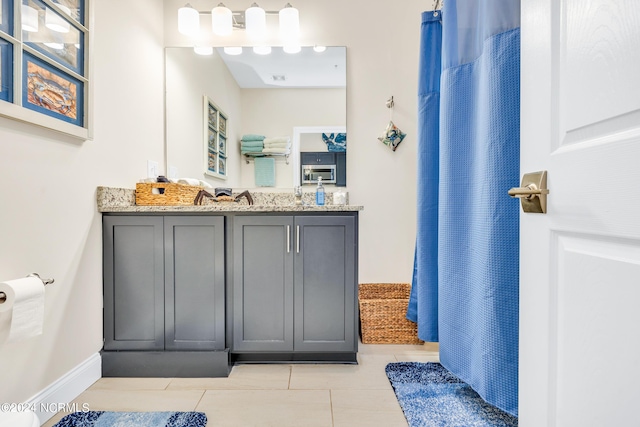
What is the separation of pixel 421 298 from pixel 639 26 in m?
1.41

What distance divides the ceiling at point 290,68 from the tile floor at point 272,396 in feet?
5.91

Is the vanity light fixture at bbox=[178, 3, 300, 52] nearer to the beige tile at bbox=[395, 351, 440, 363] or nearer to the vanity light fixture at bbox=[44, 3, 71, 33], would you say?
the vanity light fixture at bbox=[44, 3, 71, 33]

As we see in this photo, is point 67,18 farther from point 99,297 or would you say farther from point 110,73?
point 99,297

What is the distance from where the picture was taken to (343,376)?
5.63 ft

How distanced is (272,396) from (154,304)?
2.46ft

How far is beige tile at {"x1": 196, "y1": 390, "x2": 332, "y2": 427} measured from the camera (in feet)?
4.44

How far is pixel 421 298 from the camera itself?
1747 millimetres

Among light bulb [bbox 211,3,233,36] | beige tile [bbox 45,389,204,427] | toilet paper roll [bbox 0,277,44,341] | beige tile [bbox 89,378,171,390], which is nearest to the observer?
toilet paper roll [bbox 0,277,44,341]

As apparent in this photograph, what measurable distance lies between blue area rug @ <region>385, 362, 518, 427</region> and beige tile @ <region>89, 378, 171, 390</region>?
1129 millimetres

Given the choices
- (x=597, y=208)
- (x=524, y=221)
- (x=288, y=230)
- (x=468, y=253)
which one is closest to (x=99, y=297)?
(x=288, y=230)

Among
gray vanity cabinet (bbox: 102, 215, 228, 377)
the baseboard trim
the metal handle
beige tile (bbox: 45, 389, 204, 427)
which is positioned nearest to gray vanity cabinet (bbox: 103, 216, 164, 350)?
gray vanity cabinet (bbox: 102, 215, 228, 377)

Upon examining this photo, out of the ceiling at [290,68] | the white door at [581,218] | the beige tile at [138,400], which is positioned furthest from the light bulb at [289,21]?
the beige tile at [138,400]

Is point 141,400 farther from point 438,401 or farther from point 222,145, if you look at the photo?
point 222,145

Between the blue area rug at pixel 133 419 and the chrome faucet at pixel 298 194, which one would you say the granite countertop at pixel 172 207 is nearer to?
the chrome faucet at pixel 298 194
